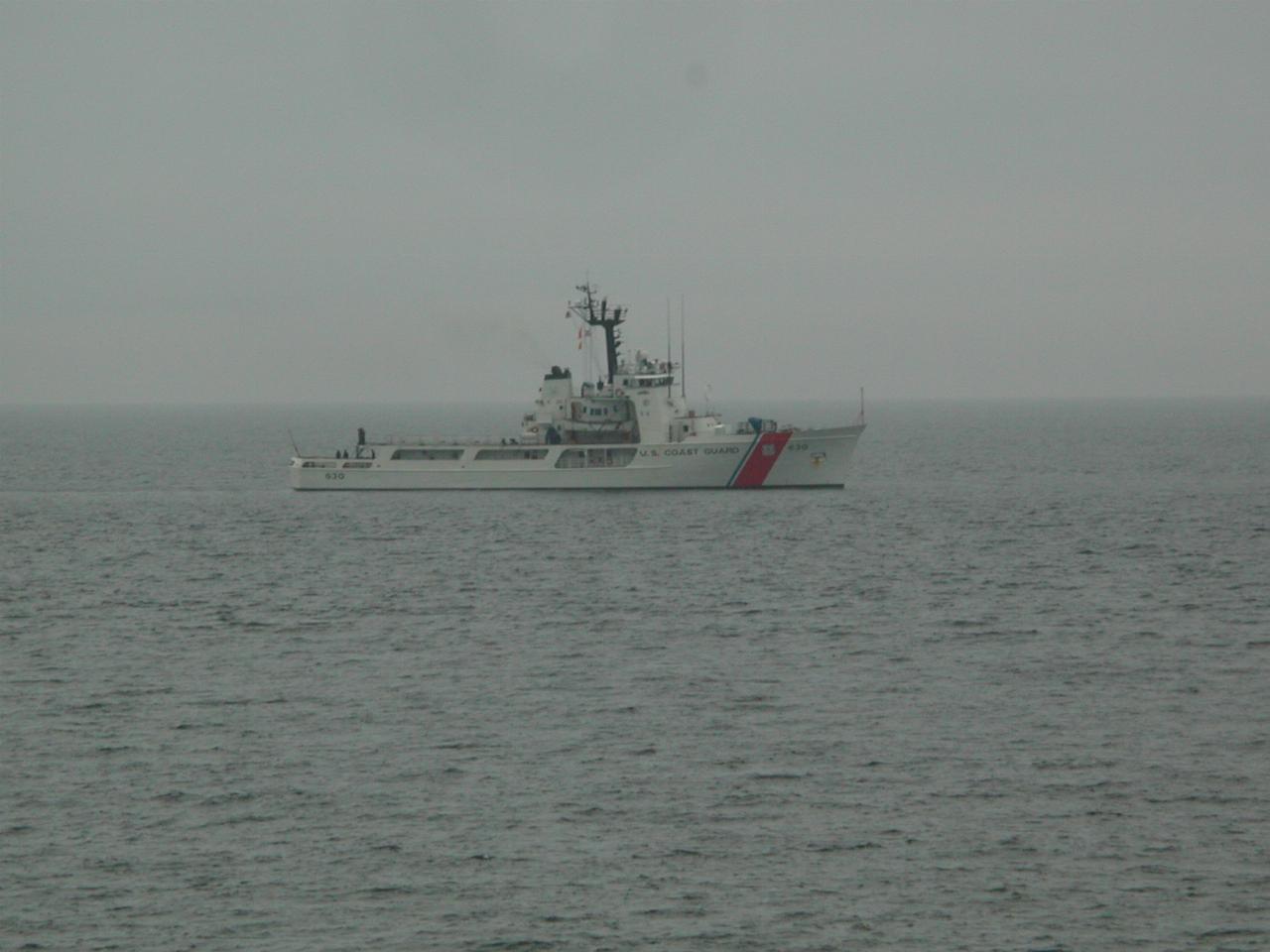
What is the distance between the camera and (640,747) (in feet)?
118

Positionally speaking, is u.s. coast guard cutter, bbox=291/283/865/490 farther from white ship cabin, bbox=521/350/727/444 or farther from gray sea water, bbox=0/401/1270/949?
gray sea water, bbox=0/401/1270/949

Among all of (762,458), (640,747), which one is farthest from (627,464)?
(640,747)

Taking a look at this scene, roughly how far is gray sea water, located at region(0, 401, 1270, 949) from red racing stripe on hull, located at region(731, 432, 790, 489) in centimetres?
2243

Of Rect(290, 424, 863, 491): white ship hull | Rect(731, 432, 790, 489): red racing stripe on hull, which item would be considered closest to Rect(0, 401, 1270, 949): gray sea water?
Rect(290, 424, 863, 491): white ship hull

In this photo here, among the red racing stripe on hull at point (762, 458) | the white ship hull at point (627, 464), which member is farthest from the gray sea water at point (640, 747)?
the red racing stripe on hull at point (762, 458)

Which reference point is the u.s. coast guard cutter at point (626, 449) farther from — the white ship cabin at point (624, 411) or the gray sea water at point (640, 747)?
the gray sea water at point (640, 747)

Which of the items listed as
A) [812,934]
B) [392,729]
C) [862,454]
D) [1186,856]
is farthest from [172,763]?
[862,454]

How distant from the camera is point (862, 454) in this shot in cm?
Answer: 16688

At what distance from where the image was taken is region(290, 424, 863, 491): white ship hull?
3760 inches

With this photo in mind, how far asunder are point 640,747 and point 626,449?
60125 mm

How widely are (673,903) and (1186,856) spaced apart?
356 inches

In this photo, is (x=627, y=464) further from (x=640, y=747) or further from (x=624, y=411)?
(x=640, y=747)

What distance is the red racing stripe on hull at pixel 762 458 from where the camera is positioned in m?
95.5

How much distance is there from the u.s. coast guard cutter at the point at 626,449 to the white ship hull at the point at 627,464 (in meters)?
0.06
